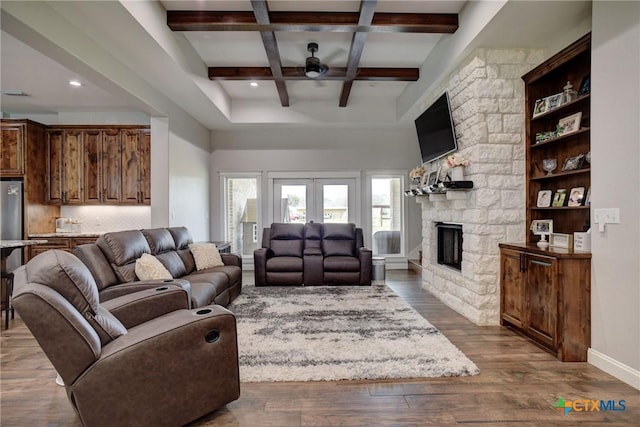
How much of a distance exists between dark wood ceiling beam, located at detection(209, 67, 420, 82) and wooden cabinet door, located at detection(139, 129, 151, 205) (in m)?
1.59

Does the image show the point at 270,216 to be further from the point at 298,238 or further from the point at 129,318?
the point at 129,318

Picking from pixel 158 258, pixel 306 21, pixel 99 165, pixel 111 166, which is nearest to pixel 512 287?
pixel 306 21

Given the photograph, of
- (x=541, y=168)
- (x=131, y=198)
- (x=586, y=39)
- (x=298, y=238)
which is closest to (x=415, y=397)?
(x=541, y=168)

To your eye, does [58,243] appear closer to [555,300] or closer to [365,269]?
[365,269]

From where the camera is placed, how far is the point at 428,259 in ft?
16.0

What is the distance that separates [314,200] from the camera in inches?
273

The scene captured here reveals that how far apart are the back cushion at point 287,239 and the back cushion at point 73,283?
12.2 feet

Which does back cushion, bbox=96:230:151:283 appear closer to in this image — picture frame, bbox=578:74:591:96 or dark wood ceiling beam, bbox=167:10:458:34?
dark wood ceiling beam, bbox=167:10:458:34

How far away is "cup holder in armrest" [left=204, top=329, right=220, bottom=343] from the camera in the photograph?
1779 mm

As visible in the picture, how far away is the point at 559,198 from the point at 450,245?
4.99 ft

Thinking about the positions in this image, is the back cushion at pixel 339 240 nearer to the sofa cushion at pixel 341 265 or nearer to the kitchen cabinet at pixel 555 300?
the sofa cushion at pixel 341 265

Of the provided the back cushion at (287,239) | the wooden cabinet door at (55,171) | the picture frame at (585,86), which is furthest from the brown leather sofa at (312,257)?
the wooden cabinet door at (55,171)

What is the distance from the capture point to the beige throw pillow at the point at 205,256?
419 cm

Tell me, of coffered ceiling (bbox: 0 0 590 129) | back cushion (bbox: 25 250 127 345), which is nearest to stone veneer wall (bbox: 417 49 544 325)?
coffered ceiling (bbox: 0 0 590 129)
